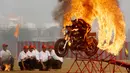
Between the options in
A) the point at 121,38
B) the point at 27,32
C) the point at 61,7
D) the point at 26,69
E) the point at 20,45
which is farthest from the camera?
the point at 27,32

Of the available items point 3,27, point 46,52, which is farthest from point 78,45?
point 3,27

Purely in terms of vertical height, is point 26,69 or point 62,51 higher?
point 62,51

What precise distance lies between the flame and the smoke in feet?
2.56

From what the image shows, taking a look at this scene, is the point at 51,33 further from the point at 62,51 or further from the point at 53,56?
the point at 62,51

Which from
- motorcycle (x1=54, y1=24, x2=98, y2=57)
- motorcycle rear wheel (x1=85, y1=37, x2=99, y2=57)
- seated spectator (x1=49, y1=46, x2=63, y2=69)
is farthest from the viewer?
seated spectator (x1=49, y1=46, x2=63, y2=69)

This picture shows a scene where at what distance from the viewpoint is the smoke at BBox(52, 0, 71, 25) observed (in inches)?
654

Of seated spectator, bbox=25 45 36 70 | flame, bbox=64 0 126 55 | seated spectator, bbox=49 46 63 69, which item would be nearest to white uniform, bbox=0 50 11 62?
seated spectator, bbox=25 45 36 70

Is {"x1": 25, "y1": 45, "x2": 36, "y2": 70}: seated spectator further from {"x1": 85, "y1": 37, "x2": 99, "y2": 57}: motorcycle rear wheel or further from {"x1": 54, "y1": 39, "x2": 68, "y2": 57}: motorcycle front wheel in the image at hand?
{"x1": 85, "y1": 37, "x2": 99, "y2": 57}: motorcycle rear wheel

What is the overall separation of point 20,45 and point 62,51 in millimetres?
21450

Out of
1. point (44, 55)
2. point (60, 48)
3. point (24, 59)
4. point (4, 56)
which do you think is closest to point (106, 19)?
point (60, 48)

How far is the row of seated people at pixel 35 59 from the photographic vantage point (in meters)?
21.7

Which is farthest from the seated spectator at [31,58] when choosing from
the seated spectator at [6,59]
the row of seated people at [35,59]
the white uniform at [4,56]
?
the white uniform at [4,56]

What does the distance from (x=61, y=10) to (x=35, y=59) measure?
18.5 ft

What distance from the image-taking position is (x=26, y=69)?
71.8ft
